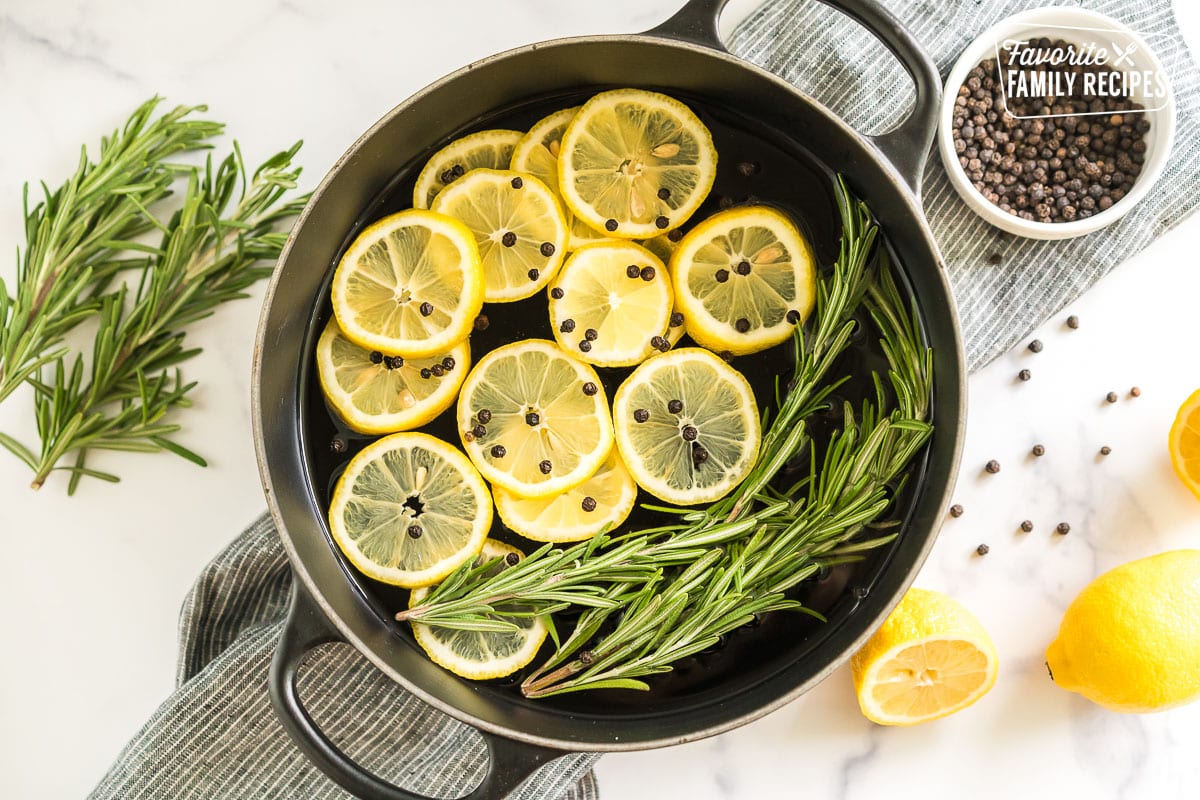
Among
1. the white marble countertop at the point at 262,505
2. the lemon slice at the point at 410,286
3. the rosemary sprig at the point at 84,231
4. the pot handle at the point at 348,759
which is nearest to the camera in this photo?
the pot handle at the point at 348,759

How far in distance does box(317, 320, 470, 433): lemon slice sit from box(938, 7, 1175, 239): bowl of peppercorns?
794 millimetres

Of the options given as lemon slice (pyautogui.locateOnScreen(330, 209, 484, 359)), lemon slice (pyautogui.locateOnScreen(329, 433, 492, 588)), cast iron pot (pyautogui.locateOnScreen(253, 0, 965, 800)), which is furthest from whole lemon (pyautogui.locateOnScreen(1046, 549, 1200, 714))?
lemon slice (pyautogui.locateOnScreen(330, 209, 484, 359))

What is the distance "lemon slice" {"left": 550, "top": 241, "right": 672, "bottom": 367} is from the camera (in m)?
1.33

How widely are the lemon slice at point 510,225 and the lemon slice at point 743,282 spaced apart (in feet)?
0.60

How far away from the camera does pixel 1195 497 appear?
1486 mm

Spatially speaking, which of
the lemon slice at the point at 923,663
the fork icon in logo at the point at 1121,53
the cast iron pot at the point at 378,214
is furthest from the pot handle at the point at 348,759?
the fork icon in logo at the point at 1121,53

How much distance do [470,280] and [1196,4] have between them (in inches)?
49.0

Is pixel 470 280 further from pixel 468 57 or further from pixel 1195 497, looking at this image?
pixel 1195 497

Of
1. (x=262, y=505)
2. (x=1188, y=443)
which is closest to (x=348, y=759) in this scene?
(x=262, y=505)

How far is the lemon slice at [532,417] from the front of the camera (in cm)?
130

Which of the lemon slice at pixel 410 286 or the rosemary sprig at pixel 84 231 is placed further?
the rosemary sprig at pixel 84 231

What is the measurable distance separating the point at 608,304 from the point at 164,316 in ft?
2.22

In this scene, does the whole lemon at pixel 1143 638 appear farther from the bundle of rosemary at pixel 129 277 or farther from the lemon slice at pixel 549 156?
the bundle of rosemary at pixel 129 277

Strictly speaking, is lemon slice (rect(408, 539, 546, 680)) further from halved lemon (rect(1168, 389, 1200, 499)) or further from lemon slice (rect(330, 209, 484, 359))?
halved lemon (rect(1168, 389, 1200, 499))
